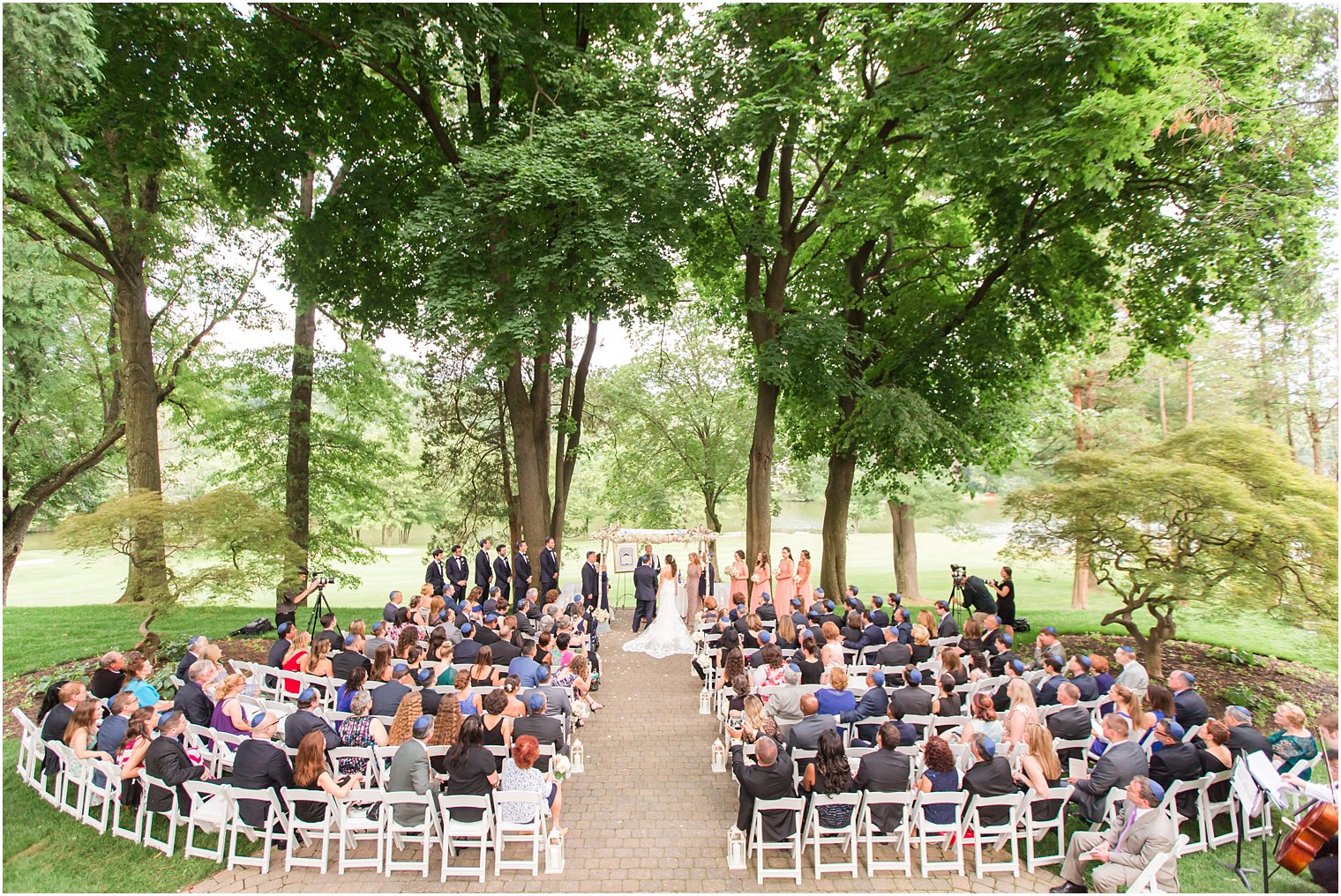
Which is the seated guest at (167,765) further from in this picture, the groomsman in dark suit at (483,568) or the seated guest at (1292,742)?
the seated guest at (1292,742)

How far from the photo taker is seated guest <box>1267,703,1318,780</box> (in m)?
6.39

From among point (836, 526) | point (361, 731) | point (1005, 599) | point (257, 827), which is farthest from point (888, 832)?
point (836, 526)

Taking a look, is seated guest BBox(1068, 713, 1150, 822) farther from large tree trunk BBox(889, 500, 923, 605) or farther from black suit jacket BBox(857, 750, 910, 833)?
large tree trunk BBox(889, 500, 923, 605)

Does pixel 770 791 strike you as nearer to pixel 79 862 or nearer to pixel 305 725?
pixel 305 725

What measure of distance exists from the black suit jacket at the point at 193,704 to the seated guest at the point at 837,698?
22.4 feet

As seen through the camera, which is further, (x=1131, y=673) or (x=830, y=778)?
(x=1131, y=673)

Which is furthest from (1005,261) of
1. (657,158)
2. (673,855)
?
(673,855)

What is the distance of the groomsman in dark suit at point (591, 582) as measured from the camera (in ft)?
51.0

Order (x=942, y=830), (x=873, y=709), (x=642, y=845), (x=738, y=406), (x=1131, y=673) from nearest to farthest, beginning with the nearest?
(x=942, y=830)
(x=642, y=845)
(x=873, y=709)
(x=1131, y=673)
(x=738, y=406)

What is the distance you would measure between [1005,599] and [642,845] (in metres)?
10.5

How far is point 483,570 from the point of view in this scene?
50.9 ft

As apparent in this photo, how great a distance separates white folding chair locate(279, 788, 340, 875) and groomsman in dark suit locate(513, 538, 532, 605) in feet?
30.2

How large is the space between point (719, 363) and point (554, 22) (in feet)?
42.9

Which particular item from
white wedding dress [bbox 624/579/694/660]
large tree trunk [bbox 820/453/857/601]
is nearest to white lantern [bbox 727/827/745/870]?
white wedding dress [bbox 624/579/694/660]
